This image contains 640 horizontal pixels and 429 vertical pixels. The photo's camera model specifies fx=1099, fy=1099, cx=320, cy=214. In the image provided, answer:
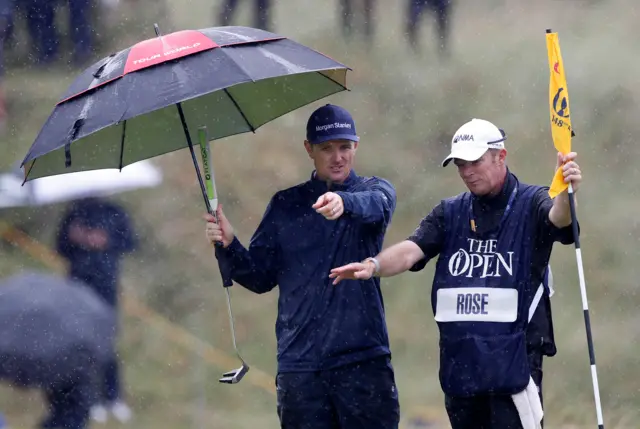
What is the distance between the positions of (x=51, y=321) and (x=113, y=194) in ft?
3.89

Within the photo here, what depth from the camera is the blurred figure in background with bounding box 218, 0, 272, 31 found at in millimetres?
8039

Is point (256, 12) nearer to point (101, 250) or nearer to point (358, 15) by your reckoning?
point (358, 15)

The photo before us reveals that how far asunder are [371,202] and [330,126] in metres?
0.36

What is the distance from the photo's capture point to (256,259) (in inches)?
176

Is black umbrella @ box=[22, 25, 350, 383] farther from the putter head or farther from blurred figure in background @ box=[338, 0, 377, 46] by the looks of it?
blurred figure in background @ box=[338, 0, 377, 46]

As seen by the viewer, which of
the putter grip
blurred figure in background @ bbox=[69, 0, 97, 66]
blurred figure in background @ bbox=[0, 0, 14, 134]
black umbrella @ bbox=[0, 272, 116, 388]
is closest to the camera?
the putter grip

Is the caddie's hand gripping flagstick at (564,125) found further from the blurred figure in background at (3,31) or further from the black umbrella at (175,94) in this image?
the blurred figure in background at (3,31)

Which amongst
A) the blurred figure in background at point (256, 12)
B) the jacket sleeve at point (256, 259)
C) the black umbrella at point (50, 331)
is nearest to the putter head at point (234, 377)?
the jacket sleeve at point (256, 259)

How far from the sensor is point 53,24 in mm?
7984

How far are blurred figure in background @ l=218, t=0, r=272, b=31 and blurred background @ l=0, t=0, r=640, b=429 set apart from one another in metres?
0.01

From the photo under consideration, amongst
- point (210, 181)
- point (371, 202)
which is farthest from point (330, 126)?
point (210, 181)

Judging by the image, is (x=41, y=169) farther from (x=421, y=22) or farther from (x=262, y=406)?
(x=421, y=22)

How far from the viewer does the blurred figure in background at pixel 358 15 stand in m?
8.19

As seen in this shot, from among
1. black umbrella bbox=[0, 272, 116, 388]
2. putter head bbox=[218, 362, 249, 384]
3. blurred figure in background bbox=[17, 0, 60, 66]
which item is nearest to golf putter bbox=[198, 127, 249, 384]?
putter head bbox=[218, 362, 249, 384]
